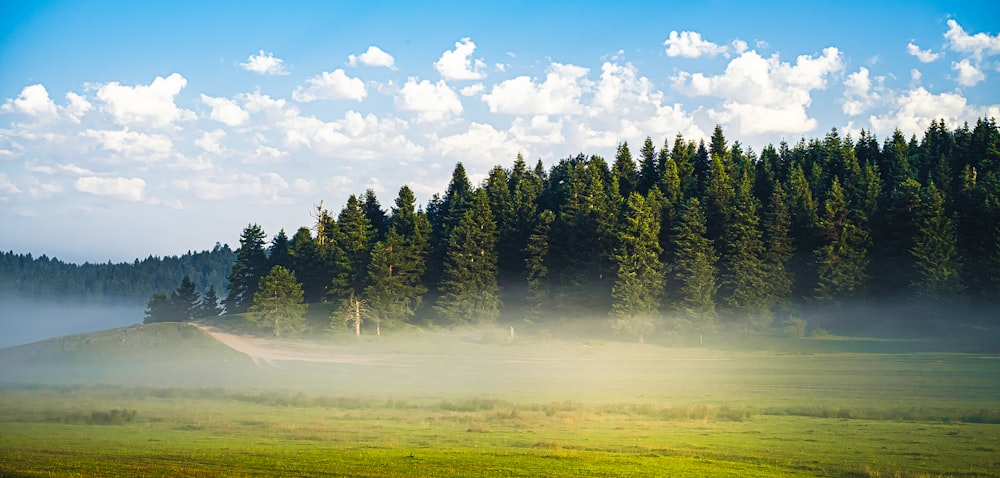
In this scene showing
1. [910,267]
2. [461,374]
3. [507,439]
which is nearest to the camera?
[507,439]

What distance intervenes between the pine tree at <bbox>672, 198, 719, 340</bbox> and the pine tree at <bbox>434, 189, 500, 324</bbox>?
64.7ft

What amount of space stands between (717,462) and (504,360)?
45331 millimetres

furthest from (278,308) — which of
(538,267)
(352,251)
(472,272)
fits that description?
(538,267)

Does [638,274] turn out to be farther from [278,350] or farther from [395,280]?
[278,350]

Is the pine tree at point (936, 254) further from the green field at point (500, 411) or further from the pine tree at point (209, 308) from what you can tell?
the pine tree at point (209, 308)

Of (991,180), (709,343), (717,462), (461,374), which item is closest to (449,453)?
(717,462)

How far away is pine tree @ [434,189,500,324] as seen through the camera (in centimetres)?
8438

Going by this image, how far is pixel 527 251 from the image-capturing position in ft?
300

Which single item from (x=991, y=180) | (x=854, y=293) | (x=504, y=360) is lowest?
(x=504, y=360)

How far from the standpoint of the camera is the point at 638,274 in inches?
3194

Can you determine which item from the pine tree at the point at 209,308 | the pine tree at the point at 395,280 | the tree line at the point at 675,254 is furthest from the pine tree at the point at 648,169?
the pine tree at the point at 209,308

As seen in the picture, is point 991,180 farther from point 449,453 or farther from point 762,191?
point 449,453

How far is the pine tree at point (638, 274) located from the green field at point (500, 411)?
267 inches

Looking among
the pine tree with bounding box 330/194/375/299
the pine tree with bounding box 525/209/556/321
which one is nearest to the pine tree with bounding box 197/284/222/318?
the pine tree with bounding box 330/194/375/299
